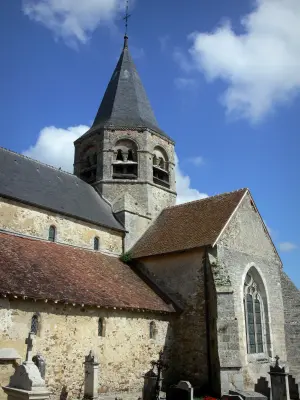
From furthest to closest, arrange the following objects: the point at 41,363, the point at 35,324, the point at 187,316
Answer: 1. the point at 187,316
2. the point at 35,324
3. the point at 41,363

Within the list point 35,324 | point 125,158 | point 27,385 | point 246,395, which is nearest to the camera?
point 27,385

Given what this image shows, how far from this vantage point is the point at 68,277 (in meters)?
13.5

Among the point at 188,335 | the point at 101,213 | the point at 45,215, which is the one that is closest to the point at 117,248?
the point at 101,213

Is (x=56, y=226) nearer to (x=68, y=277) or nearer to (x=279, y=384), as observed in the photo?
(x=68, y=277)

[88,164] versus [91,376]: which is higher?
[88,164]

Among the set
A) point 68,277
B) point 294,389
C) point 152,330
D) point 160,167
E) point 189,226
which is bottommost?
point 294,389

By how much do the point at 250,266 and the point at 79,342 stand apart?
823 centimetres

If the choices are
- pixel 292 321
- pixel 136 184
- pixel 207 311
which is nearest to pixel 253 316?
pixel 292 321

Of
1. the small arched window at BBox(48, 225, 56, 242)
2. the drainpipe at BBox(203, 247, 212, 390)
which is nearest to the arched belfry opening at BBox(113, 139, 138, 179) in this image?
the small arched window at BBox(48, 225, 56, 242)

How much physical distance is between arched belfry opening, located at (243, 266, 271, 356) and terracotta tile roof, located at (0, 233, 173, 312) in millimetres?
3454

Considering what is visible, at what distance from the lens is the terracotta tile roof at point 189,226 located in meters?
16.7

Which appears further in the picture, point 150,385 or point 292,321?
point 292,321

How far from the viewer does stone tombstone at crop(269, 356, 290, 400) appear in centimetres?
1354

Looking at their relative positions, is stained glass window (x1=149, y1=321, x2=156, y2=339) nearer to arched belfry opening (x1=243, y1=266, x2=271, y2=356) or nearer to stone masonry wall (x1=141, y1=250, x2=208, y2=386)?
stone masonry wall (x1=141, y1=250, x2=208, y2=386)
